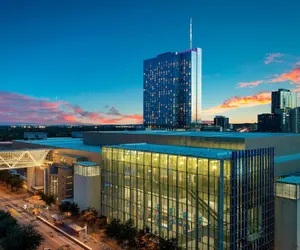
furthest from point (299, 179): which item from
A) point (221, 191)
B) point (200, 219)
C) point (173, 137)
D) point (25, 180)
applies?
point (25, 180)

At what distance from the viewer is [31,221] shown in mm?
45844

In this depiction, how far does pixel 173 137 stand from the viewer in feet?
167

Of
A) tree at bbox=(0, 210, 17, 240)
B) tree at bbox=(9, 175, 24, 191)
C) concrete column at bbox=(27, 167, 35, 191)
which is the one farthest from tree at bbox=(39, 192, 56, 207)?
tree at bbox=(0, 210, 17, 240)

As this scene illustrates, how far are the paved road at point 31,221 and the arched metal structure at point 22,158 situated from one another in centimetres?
701

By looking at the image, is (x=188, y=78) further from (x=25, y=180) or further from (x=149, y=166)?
(x=149, y=166)

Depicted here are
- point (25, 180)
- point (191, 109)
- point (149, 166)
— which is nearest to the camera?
point (149, 166)

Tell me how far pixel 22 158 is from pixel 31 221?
1584cm

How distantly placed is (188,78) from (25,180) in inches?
5911

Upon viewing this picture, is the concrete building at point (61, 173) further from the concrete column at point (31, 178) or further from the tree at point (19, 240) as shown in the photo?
Answer: the tree at point (19, 240)

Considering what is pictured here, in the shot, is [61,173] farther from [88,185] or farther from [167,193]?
[167,193]

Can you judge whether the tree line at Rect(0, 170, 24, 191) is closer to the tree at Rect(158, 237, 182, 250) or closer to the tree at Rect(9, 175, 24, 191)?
the tree at Rect(9, 175, 24, 191)

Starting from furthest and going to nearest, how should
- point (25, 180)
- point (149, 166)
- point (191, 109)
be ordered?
point (191, 109) < point (25, 180) < point (149, 166)

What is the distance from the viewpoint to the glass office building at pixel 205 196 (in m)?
29.9

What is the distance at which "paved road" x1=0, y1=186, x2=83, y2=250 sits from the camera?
37.7m
